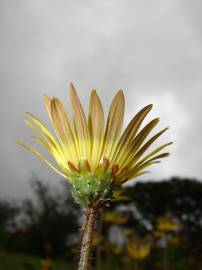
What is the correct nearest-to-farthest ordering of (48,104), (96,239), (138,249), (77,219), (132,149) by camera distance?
A: 1. (132,149)
2. (48,104)
3. (96,239)
4. (138,249)
5. (77,219)

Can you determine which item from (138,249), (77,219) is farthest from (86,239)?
(77,219)

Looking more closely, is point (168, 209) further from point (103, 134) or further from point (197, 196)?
point (103, 134)

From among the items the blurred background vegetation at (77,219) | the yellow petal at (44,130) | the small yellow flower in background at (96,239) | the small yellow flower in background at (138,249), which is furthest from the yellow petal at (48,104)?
the blurred background vegetation at (77,219)

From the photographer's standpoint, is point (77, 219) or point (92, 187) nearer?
point (92, 187)

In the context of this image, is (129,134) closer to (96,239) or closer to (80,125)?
(80,125)

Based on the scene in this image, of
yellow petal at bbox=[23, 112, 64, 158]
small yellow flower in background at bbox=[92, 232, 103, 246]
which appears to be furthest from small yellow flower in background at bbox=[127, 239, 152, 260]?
yellow petal at bbox=[23, 112, 64, 158]

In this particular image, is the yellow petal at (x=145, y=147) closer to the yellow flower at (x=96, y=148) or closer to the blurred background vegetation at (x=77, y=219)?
the yellow flower at (x=96, y=148)

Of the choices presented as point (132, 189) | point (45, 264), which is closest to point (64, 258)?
point (132, 189)
